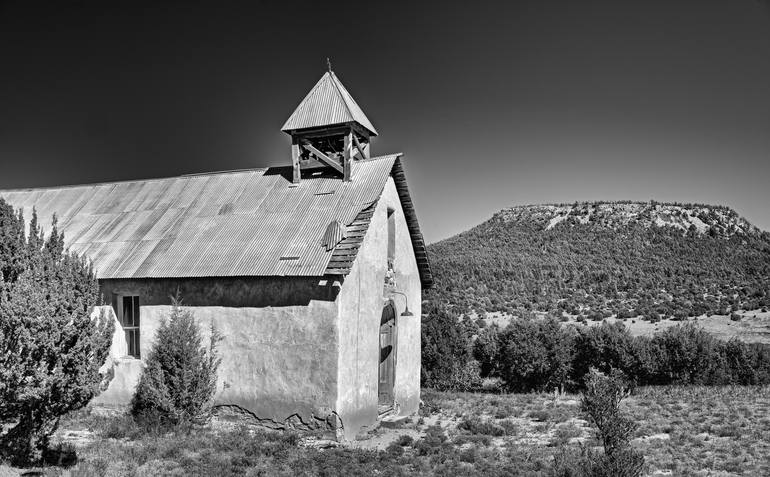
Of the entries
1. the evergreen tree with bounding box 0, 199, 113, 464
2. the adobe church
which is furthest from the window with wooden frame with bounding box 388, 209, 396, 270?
the evergreen tree with bounding box 0, 199, 113, 464

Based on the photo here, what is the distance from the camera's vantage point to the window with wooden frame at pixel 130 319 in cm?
1700

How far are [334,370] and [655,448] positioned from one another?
751cm

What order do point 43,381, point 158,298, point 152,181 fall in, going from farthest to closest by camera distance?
point 152,181, point 158,298, point 43,381

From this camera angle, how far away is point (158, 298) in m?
16.2

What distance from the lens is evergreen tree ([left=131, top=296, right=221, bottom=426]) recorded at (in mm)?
14273

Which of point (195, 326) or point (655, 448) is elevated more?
point (195, 326)

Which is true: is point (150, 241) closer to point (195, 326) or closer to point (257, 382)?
point (195, 326)

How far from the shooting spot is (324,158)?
714 inches

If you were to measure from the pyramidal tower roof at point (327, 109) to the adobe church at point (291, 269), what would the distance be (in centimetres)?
4

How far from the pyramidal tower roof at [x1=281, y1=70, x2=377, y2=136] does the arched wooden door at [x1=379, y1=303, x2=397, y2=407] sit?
18.3ft

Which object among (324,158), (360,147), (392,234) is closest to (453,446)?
(392,234)

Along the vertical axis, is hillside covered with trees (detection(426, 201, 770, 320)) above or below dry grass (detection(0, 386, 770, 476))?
above

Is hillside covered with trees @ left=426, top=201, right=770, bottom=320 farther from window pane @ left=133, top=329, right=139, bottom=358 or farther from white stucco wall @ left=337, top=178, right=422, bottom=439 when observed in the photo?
window pane @ left=133, top=329, right=139, bottom=358

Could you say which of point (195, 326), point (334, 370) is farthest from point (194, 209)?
point (334, 370)
